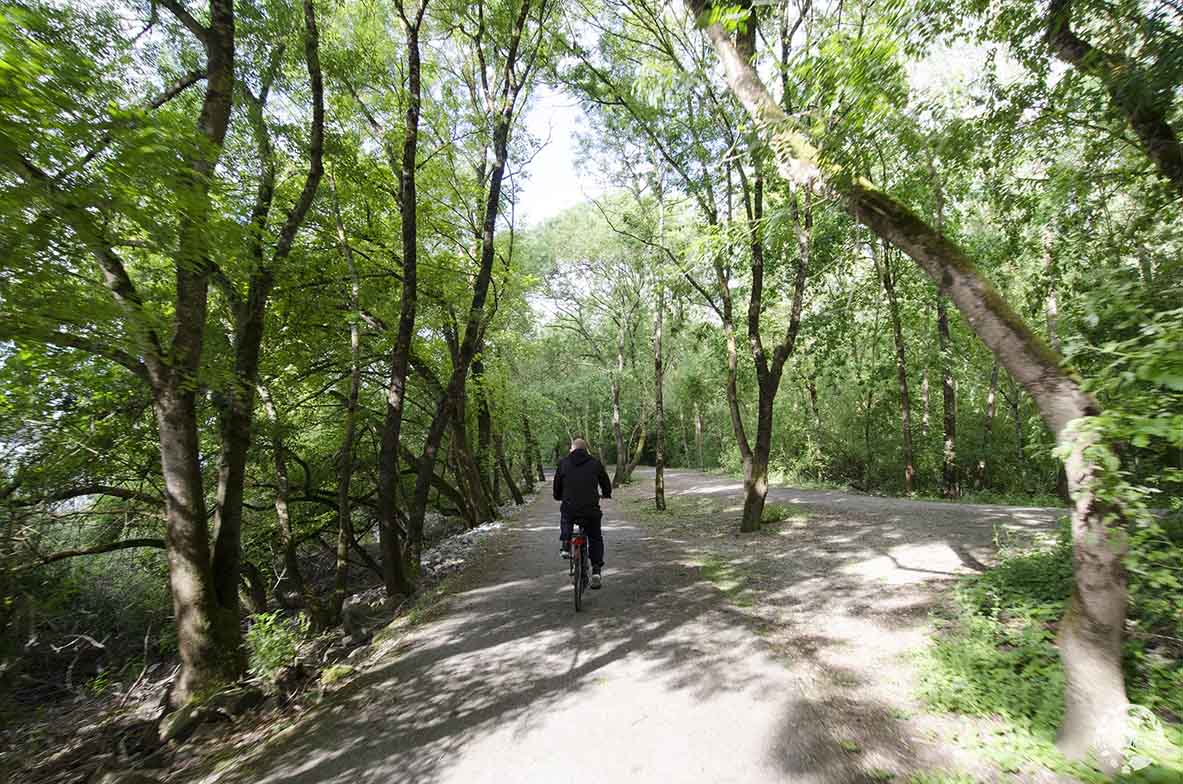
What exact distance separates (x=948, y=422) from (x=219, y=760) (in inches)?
675

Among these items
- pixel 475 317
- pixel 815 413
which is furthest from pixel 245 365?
pixel 815 413

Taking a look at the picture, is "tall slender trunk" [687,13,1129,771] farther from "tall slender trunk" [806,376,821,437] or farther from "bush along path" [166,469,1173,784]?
"tall slender trunk" [806,376,821,437]

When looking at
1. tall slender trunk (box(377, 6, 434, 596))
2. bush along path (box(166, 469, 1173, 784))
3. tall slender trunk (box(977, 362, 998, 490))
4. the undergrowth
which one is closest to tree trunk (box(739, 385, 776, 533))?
bush along path (box(166, 469, 1173, 784))

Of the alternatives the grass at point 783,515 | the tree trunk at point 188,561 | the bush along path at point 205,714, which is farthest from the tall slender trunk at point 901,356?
the tree trunk at point 188,561

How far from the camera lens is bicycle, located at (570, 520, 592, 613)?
19.7 ft

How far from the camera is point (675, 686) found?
4.05 metres

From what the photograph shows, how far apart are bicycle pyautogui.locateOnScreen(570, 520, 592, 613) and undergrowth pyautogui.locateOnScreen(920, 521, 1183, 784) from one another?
3.43 metres

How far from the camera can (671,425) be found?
44625 mm

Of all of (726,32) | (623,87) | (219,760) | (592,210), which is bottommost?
(219,760)

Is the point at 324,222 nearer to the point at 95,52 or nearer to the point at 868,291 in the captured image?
the point at 95,52

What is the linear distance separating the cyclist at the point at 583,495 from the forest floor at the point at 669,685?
2.17ft

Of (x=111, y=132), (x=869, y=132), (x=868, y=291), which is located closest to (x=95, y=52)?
(x=111, y=132)

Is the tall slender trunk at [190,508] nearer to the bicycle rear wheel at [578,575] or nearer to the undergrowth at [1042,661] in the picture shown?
the bicycle rear wheel at [578,575]

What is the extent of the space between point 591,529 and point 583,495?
490mm
